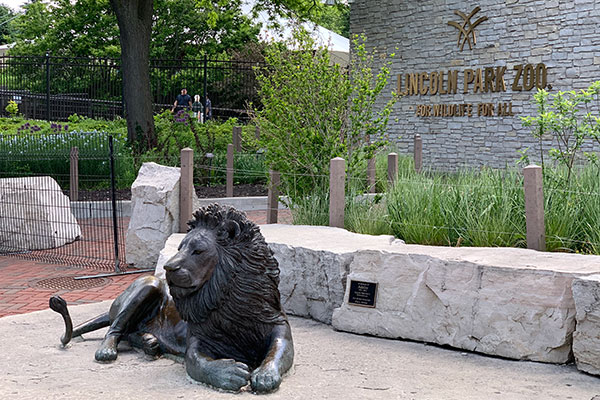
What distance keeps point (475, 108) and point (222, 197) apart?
622 cm

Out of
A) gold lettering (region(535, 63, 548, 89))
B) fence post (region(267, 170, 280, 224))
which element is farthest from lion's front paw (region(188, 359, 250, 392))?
gold lettering (region(535, 63, 548, 89))

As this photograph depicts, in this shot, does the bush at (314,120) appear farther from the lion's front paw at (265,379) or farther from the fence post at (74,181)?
the lion's front paw at (265,379)

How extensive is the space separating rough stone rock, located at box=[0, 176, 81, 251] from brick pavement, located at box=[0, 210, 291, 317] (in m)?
0.53

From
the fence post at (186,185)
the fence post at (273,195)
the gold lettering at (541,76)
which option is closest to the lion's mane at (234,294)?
the fence post at (186,185)

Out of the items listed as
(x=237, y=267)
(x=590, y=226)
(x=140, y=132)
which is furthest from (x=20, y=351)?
(x=140, y=132)

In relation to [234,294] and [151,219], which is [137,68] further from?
[234,294]

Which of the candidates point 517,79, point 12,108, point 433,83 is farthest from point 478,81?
point 12,108

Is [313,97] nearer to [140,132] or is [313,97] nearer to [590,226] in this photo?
[590,226]

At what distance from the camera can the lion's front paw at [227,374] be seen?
14.2 ft

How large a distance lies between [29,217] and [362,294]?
6.23 metres

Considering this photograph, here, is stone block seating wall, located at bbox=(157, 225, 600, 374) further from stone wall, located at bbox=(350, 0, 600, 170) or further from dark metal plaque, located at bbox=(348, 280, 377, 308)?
stone wall, located at bbox=(350, 0, 600, 170)

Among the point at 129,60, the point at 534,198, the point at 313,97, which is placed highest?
the point at 129,60

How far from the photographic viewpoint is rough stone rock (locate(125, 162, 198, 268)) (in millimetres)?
9086

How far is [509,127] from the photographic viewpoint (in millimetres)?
15688
